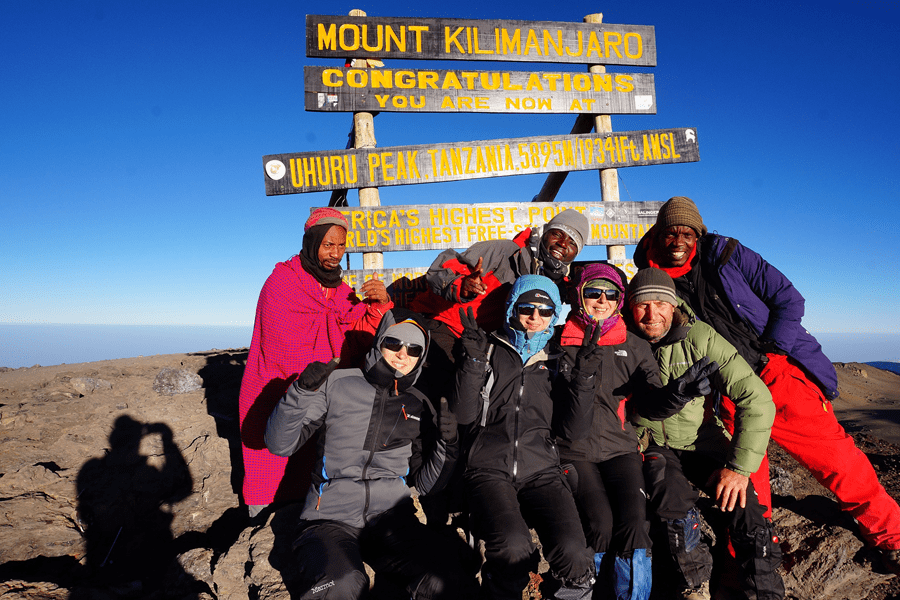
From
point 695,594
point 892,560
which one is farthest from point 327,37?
point 892,560

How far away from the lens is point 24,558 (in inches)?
144

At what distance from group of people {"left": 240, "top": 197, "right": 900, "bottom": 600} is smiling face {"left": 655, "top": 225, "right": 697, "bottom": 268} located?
0.06 feet

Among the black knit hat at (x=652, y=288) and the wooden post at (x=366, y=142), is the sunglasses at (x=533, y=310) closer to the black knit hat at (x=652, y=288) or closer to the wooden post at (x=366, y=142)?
the black knit hat at (x=652, y=288)

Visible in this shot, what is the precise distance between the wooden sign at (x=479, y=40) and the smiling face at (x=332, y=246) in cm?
335

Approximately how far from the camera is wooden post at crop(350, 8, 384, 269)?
20.1ft

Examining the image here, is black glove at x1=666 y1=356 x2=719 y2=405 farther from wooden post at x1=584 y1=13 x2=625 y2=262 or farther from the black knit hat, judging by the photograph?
wooden post at x1=584 y1=13 x2=625 y2=262

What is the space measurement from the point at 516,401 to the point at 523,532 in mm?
787

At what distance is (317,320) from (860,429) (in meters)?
8.23

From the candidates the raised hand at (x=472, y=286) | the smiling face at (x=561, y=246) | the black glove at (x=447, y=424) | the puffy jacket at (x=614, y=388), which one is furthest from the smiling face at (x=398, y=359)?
the smiling face at (x=561, y=246)

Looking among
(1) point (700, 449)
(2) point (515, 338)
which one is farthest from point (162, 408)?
(1) point (700, 449)

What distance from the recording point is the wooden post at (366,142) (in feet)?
20.1

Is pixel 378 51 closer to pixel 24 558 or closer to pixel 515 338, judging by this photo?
pixel 515 338

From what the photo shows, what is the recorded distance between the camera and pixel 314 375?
9.32ft

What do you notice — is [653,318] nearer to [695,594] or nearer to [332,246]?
[695,594]
